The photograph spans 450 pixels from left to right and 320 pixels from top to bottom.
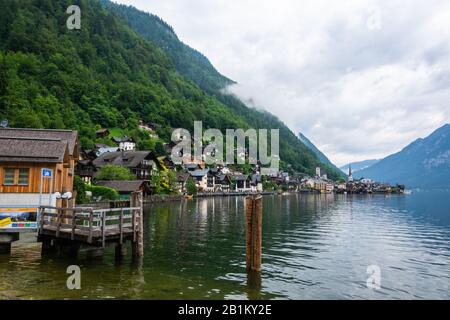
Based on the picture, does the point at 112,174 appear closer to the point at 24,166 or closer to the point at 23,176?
the point at 23,176

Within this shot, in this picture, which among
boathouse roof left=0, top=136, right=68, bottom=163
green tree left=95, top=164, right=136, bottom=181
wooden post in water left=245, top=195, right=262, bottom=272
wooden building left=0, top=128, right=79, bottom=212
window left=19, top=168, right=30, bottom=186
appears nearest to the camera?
wooden post in water left=245, top=195, right=262, bottom=272

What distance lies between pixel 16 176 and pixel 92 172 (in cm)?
5883

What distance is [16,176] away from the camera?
2830 centimetres

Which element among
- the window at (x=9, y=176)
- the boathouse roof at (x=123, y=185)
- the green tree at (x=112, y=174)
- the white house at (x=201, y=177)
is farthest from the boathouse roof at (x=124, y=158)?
the window at (x=9, y=176)

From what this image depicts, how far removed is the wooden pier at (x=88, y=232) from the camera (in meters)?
23.7

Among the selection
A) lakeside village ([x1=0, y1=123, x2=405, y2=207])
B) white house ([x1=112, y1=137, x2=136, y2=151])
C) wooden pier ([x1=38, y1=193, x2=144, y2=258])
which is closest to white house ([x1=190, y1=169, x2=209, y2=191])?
lakeside village ([x1=0, y1=123, x2=405, y2=207])

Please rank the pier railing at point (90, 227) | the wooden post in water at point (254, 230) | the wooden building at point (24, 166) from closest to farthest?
the wooden post in water at point (254, 230) < the pier railing at point (90, 227) < the wooden building at point (24, 166)

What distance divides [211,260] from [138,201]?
22.6 ft

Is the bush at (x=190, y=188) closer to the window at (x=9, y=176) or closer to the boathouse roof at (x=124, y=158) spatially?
the boathouse roof at (x=124, y=158)

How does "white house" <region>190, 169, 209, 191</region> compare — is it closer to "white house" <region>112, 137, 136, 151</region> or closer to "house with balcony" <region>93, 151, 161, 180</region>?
"white house" <region>112, 137, 136, 151</region>

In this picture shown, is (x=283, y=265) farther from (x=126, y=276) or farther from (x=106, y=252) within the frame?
(x=106, y=252)

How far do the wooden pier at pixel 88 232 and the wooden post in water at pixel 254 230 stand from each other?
773 cm

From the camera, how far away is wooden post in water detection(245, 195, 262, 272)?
22422 mm
